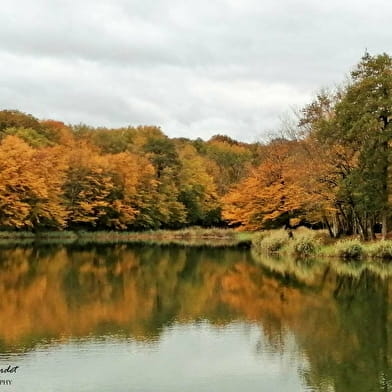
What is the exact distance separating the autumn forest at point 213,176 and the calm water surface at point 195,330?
8.37 metres

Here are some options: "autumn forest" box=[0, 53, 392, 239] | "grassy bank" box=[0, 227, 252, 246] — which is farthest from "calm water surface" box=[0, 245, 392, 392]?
"grassy bank" box=[0, 227, 252, 246]

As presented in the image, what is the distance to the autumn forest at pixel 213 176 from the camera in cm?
3472

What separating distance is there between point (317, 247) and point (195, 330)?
74.7 feet

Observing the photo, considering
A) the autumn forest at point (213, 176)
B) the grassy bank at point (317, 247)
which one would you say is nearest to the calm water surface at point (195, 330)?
the grassy bank at point (317, 247)

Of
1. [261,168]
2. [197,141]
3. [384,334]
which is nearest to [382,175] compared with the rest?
[261,168]

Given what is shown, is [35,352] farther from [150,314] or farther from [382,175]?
[382,175]

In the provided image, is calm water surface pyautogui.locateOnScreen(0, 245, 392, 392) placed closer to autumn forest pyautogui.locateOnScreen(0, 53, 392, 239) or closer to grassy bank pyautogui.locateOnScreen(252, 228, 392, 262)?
grassy bank pyautogui.locateOnScreen(252, 228, 392, 262)

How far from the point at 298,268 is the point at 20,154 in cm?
2843

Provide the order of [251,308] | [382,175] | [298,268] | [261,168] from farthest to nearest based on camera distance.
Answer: [261,168]
[382,175]
[298,268]
[251,308]

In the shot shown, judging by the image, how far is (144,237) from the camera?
61.8m

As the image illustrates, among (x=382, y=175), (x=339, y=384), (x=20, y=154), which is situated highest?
(x=20, y=154)

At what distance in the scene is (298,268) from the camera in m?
31.3

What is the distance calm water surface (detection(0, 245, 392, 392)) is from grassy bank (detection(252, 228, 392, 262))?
4.59 m

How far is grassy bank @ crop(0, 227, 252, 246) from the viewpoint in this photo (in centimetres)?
5334
